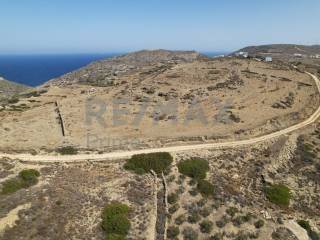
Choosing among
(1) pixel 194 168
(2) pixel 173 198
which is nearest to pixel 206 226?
(2) pixel 173 198

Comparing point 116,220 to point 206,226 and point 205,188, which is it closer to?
point 206,226

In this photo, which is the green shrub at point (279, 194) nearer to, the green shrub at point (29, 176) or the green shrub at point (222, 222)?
the green shrub at point (222, 222)

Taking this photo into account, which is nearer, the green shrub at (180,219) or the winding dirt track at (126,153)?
the green shrub at (180,219)

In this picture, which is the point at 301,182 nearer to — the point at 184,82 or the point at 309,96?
the point at 309,96

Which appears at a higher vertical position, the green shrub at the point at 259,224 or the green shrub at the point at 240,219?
the green shrub at the point at 240,219

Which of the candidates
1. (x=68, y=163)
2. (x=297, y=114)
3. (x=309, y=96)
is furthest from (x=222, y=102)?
(x=68, y=163)

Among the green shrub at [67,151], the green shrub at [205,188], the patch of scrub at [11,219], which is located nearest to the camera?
the patch of scrub at [11,219]

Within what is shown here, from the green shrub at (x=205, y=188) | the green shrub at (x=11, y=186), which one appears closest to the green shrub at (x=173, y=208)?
the green shrub at (x=205, y=188)
